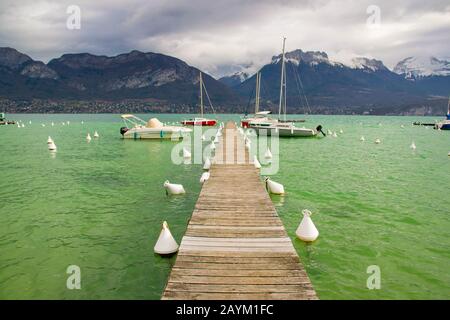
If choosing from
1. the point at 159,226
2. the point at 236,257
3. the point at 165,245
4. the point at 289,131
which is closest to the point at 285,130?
the point at 289,131

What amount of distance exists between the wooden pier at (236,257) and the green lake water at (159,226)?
4.84 ft

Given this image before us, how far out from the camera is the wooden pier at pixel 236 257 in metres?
6.09

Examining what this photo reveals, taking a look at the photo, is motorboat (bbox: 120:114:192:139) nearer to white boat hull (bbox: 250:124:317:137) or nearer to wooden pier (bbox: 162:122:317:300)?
white boat hull (bbox: 250:124:317:137)

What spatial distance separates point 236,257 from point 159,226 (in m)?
6.02

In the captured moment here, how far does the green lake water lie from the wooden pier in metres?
1.47

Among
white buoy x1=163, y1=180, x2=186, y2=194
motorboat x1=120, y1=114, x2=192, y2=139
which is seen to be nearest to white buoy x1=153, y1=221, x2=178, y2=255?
white buoy x1=163, y1=180, x2=186, y2=194

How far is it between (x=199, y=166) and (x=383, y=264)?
18.4 metres

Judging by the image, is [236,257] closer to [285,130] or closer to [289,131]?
[285,130]

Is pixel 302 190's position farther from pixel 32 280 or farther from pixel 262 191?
pixel 32 280

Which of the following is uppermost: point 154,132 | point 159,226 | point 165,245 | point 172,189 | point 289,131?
point 289,131

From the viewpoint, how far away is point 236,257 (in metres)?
7.52

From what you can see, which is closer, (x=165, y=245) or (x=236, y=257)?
(x=236, y=257)

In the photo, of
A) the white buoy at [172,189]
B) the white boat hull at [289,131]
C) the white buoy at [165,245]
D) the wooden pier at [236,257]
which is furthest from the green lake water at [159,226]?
the white boat hull at [289,131]

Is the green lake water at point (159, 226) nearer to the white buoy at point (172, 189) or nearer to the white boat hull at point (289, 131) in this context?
the white buoy at point (172, 189)
